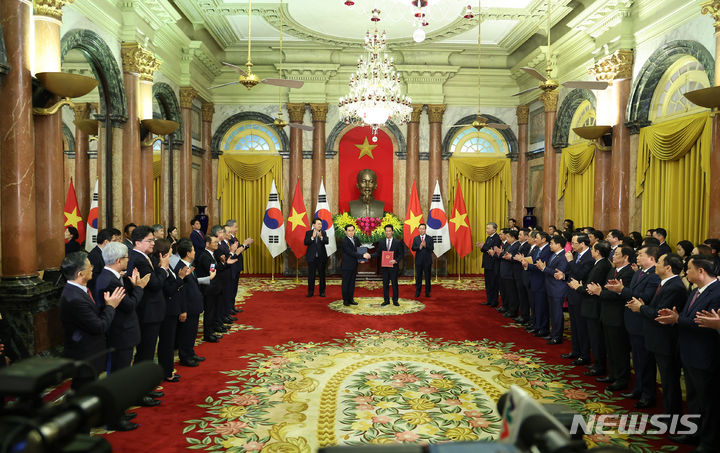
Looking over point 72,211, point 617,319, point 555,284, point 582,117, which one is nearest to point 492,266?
point 555,284

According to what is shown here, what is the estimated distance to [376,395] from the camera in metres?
4.26

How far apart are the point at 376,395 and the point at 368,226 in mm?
7425

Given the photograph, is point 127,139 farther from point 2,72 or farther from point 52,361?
point 52,361

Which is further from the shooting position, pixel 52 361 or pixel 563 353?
pixel 563 353

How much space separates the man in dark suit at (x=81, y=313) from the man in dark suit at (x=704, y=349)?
3927 mm

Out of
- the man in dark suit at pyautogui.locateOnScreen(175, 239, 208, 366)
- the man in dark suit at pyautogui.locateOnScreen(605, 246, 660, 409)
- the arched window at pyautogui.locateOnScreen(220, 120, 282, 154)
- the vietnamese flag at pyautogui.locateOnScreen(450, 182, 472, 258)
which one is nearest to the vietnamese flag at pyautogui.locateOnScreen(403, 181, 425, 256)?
the vietnamese flag at pyautogui.locateOnScreen(450, 182, 472, 258)

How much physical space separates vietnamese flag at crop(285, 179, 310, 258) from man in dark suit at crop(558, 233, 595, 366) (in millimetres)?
6629

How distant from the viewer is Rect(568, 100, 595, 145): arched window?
9.50 metres

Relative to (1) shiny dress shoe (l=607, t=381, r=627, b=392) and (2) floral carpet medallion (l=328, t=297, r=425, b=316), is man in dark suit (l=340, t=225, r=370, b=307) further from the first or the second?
(1) shiny dress shoe (l=607, t=381, r=627, b=392)

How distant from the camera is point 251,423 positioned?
3.68m

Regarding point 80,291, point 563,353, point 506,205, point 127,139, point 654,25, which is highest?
point 654,25

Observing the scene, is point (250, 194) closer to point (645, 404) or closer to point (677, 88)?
point (677, 88)

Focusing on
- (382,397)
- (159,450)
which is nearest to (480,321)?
(382,397)

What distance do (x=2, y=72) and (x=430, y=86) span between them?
951 centimetres
